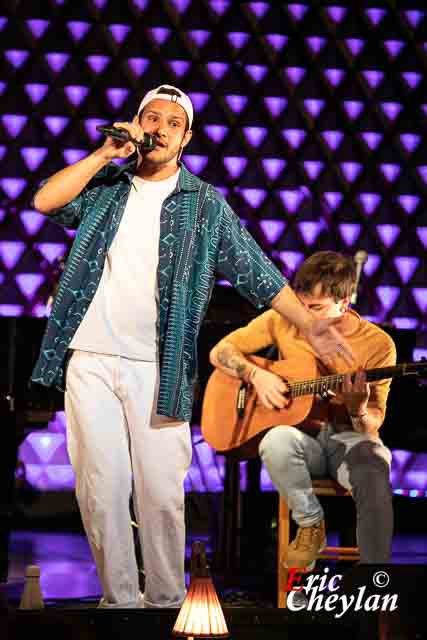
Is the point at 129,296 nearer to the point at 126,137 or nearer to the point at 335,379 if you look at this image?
the point at 126,137

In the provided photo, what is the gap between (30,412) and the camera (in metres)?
3.68

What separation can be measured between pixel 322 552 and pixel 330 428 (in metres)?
0.34

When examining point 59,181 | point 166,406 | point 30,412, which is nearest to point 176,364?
point 166,406

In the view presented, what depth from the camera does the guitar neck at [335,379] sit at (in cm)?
242

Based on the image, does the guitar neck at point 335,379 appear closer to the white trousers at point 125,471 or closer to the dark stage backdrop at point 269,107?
the white trousers at point 125,471

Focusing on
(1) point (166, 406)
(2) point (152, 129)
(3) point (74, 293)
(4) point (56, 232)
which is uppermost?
(4) point (56, 232)

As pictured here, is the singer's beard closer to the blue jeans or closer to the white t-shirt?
the white t-shirt

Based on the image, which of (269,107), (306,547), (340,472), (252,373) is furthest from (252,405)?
(269,107)

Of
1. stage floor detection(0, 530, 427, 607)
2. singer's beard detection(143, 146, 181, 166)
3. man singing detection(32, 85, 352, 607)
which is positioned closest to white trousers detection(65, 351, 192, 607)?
man singing detection(32, 85, 352, 607)

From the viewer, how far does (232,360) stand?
2893 mm

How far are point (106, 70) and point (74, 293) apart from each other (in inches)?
147

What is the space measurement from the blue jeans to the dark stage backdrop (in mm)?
2741

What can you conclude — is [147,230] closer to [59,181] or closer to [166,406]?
[59,181]

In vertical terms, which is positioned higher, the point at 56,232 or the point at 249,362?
the point at 56,232
